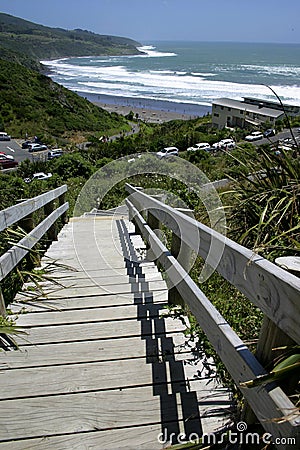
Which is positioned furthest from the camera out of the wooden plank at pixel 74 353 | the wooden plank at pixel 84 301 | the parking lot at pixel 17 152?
the parking lot at pixel 17 152

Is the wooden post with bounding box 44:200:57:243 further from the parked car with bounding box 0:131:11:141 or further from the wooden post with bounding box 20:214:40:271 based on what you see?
the parked car with bounding box 0:131:11:141

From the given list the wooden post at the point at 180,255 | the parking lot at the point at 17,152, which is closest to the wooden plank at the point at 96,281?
the wooden post at the point at 180,255

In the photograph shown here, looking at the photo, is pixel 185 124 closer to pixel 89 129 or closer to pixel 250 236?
pixel 89 129

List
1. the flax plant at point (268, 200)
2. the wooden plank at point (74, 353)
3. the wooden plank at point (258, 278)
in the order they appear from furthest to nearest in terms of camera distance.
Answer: the flax plant at point (268, 200)
the wooden plank at point (74, 353)
the wooden plank at point (258, 278)

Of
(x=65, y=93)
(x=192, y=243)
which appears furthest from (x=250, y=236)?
(x=65, y=93)

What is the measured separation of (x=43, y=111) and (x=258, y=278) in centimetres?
4887

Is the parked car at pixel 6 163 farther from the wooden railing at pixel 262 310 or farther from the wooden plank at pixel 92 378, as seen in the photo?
the wooden railing at pixel 262 310

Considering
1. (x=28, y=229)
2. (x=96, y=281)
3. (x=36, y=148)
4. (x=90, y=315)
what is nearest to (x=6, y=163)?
(x=36, y=148)

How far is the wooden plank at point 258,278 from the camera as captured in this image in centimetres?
102

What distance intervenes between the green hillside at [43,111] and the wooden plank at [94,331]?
37.9 metres

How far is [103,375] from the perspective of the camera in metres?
2.06

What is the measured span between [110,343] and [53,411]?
0.61 meters

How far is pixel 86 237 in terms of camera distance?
5266 mm

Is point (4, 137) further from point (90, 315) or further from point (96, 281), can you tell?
point (90, 315)
